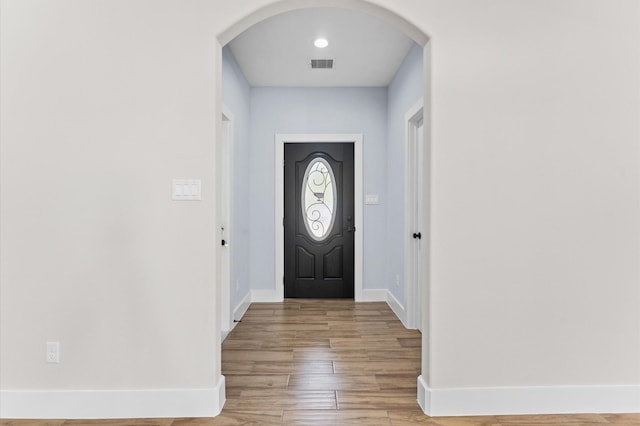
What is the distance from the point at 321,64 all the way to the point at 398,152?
1201 millimetres

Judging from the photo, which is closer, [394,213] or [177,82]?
[177,82]

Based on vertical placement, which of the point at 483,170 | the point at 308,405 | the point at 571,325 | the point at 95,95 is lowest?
the point at 308,405

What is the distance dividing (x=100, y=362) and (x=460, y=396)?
1907 mm

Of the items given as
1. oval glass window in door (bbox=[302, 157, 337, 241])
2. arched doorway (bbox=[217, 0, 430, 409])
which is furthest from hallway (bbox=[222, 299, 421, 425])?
oval glass window in door (bbox=[302, 157, 337, 241])

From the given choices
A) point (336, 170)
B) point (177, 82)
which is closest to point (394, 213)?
point (336, 170)

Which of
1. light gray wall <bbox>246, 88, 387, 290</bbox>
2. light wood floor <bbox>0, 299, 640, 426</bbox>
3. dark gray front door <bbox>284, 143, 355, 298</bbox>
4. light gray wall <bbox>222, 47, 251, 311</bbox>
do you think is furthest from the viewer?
dark gray front door <bbox>284, 143, 355, 298</bbox>

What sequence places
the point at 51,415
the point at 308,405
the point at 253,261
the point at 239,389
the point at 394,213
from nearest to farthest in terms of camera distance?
the point at 51,415
the point at 308,405
the point at 239,389
the point at 394,213
the point at 253,261

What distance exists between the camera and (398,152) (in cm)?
421

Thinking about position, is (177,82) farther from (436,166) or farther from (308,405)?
(308,405)

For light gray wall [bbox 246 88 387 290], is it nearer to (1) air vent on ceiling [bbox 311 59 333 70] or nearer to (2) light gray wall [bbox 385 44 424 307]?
(2) light gray wall [bbox 385 44 424 307]

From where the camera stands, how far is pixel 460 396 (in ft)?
7.01

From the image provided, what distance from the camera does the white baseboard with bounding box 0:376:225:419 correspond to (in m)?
2.09

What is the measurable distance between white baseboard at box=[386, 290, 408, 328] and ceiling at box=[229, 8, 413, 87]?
2446mm

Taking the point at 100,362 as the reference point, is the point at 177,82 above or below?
above
